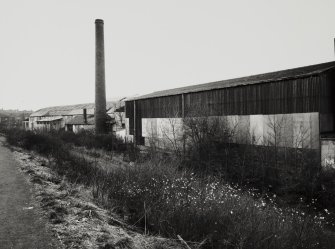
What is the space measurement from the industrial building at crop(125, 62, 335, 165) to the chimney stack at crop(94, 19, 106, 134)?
9213 mm

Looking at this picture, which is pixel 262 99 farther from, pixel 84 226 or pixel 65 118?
pixel 65 118

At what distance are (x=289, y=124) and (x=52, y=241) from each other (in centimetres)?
1307

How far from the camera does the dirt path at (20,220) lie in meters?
4.08

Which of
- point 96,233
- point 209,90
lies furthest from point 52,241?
point 209,90

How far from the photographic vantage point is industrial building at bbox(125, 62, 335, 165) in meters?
13.4

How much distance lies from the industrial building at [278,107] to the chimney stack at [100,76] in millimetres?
9213

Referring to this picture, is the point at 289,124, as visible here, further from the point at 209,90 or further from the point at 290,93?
the point at 209,90

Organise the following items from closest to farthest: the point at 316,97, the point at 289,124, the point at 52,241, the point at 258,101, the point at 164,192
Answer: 1. the point at 52,241
2. the point at 164,192
3. the point at 316,97
4. the point at 289,124
5. the point at 258,101

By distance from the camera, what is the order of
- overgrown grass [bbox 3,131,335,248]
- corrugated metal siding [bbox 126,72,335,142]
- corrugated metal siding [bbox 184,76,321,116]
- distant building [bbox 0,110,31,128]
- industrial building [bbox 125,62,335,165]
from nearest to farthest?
1. overgrown grass [bbox 3,131,335,248]
2. industrial building [bbox 125,62,335,165]
3. corrugated metal siding [bbox 126,72,335,142]
4. corrugated metal siding [bbox 184,76,321,116]
5. distant building [bbox 0,110,31,128]

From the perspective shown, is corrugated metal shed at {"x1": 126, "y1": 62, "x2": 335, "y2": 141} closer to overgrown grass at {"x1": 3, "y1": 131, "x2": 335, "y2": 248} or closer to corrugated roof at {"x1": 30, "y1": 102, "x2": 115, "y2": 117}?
overgrown grass at {"x1": 3, "y1": 131, "x2": 335, "y2": 248}

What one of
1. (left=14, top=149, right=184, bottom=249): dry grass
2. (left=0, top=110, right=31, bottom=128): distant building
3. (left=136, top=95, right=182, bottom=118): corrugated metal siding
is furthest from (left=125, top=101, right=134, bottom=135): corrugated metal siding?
(left=14, top=149, right=184, bottom=249): dry grass

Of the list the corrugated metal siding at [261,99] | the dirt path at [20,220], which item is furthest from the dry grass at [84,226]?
the corrugated metal siding at [261,99]

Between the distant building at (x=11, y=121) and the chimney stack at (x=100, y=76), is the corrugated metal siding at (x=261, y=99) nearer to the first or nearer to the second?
the chimney stack at (x=100, y=76)

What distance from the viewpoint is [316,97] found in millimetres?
13406
